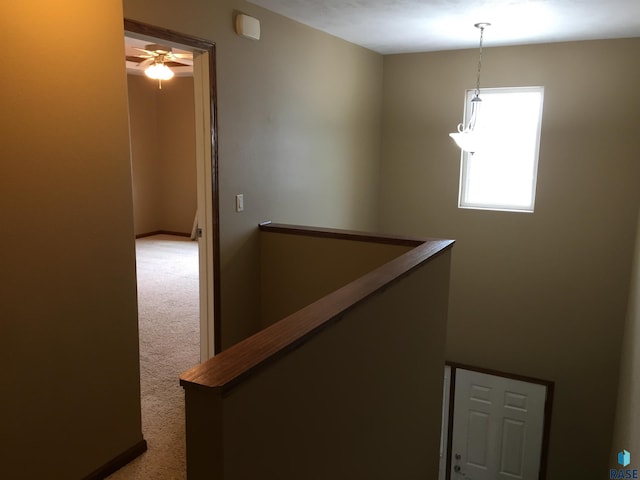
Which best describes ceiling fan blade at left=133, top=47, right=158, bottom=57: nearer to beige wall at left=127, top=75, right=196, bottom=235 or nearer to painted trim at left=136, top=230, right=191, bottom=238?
beige wall at left=127, top=75, right=196, bottom=235

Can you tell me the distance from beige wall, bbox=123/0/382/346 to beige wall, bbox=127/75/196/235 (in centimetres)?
388

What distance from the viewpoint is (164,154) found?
8305mm

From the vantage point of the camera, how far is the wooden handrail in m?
1.25

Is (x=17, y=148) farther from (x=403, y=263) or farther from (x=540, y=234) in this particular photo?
(x=540, y=234)

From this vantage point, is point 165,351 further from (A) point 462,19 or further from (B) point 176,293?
(A) point 462,19

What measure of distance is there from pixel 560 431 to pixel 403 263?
12.7 ft

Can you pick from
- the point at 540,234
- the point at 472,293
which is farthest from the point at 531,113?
the point at 472,293

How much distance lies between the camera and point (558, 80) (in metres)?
4.71

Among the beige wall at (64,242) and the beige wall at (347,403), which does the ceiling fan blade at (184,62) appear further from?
the beige wall at (347,403)

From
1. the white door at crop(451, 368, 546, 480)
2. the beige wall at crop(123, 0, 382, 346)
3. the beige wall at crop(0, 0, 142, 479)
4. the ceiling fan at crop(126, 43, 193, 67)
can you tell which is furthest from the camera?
the white door at crop(451, 368, 546, 480)

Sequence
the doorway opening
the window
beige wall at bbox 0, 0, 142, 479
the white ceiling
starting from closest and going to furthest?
beige wall at bbox 0, 0, 142, 479 < the doorway opening < the white ceiling < the window

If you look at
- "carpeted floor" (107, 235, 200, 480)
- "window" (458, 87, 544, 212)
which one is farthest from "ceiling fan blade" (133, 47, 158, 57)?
"window" (458, 87, 544, 212)

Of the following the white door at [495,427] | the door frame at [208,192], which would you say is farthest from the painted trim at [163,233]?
the door frame at [208,192]

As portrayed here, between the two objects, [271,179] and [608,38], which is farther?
[608,38]
